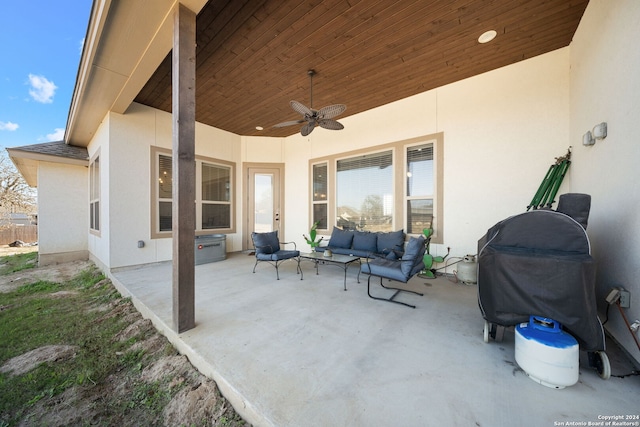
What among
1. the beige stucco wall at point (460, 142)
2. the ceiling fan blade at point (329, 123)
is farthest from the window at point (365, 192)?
the ceiling fan blade at point (329, 123)

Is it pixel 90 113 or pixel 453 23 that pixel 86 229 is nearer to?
pixel 90 113

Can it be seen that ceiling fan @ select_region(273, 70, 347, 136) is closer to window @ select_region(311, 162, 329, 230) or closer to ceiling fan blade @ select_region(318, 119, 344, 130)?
ceiling fan blade @ select_region(318, 119, 344, 130)

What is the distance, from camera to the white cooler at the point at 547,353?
141 cm

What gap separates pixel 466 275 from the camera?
370cm

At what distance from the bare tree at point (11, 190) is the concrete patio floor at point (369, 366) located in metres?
14.5

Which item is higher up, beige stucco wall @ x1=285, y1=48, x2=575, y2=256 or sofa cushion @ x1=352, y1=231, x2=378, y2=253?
beige stucco wall @ x1=285, y1=48, x2=575, y2=256

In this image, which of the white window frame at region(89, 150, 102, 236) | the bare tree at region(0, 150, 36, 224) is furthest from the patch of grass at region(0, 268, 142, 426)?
the bare tree at region(0, 150, 36, 224)

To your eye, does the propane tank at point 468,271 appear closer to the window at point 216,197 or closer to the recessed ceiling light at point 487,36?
the recessed ceiling light at point 487,36

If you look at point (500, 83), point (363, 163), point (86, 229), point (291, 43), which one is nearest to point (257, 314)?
point (291, 43)

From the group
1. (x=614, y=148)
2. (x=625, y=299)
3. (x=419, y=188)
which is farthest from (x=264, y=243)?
(x=614, y=148)

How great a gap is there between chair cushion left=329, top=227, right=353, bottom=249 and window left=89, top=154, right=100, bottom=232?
18.0ft

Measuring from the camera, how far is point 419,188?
4.61 metres

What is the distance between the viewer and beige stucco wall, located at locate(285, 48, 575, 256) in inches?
135

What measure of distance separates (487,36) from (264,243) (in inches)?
185
